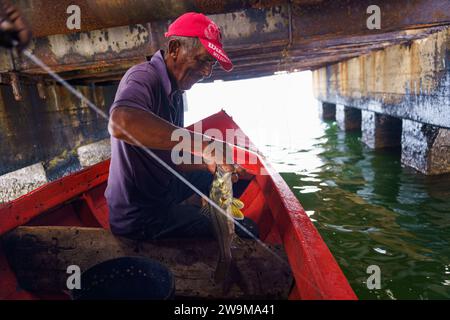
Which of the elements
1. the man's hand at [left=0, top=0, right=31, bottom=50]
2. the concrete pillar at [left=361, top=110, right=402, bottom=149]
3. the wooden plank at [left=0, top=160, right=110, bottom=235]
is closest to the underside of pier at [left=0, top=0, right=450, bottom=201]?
the concrete pillar at [left=361, top=110, right=402, bottom=149]

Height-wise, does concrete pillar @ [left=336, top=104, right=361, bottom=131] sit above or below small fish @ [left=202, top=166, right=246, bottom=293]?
below

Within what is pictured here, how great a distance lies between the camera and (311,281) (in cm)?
198

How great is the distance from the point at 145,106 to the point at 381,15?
16.8 feet

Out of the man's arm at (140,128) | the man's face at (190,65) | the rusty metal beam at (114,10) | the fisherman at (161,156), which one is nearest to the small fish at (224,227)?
the fisherman at (161,156)

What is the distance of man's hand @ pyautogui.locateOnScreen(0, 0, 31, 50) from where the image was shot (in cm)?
141

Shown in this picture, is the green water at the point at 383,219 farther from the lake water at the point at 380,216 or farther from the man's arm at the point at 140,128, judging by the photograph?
the man's arm at the point at 140,128

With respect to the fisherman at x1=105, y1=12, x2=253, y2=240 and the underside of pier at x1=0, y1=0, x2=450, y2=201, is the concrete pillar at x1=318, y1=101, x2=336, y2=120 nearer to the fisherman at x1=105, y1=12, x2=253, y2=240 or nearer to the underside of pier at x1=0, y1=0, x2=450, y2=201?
the underside of pier at x1=0, y1=0, x2=450, y2=201

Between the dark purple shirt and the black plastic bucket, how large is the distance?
1.78 ft

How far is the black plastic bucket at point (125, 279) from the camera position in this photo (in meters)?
2.18

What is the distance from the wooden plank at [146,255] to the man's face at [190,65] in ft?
5.24

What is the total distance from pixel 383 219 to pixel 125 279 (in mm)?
Answer: 5039

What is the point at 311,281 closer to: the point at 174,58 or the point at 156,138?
the point at 156,138

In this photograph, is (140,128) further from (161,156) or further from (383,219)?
(383,219)
